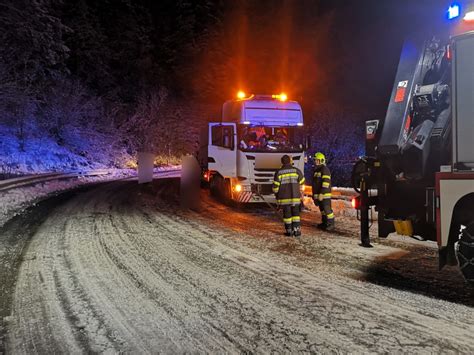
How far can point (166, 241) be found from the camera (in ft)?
23.9

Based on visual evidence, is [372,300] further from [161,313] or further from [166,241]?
[166,241]

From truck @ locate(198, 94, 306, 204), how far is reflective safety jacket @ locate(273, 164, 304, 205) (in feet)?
10.7

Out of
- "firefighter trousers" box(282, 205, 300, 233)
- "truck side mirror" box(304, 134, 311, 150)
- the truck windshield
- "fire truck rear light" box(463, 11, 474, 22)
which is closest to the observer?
"fire truck rear light" box(463, 11, 474, 22)

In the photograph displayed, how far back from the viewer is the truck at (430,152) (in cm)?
424

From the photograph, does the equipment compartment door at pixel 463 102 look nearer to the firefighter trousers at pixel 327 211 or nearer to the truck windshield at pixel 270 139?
the firefighter trousers at pixel 327 211

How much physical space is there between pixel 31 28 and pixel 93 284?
13.4 meters

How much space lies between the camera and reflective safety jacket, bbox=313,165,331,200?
848 cm

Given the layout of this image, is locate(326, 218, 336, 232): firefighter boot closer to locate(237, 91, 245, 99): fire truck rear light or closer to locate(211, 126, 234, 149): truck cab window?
locate(211, 126, 234, 149): truck cab window

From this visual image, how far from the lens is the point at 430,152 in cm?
506

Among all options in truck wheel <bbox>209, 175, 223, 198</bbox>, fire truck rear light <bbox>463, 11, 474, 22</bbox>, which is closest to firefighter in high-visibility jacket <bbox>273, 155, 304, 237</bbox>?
fire truck rear light <bbox>463, 11, 474, 22</bbox>

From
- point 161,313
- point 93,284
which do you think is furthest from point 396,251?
point 93,284

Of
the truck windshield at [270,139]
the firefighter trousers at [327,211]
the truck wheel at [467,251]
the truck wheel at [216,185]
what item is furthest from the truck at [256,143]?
the truck wheel at [467,251]

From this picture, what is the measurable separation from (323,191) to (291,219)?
3.63 ft

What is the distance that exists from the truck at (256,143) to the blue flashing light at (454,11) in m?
7.05
